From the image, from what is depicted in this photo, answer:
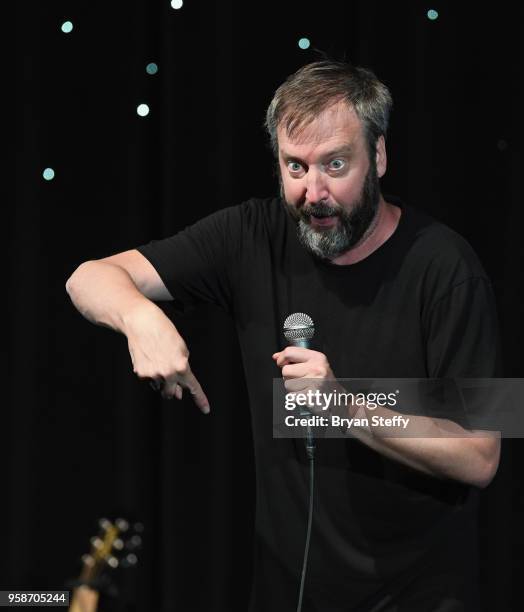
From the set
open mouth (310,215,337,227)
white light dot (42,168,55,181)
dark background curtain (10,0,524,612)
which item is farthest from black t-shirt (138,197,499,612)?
white light dot (42,168,55,181)

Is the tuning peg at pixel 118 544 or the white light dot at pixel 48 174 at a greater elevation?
the white light dot at pixel 48 174

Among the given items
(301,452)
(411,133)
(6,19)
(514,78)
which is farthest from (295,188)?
(6,19)

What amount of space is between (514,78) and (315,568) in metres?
1.46

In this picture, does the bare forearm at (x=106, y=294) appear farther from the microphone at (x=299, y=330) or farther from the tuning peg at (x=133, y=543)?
the tuning peg at (x=133, y=543)

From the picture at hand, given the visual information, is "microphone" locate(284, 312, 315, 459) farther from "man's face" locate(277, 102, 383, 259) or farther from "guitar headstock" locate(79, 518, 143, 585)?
"guitar headstock" locate(79, 518, 143, 585)

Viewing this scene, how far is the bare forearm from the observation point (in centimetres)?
165

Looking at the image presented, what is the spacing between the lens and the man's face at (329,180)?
171cm

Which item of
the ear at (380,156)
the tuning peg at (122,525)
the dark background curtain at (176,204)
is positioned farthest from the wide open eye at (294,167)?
the dark background curtain at (176,204)

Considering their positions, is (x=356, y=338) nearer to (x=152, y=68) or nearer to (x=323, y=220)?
(x=323, y=220)

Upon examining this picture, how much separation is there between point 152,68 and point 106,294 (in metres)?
1.12

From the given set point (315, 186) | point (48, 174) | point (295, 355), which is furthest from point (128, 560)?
point (48, 174)

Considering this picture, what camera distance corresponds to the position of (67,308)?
2.70 metres

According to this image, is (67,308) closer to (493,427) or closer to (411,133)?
(411,133)

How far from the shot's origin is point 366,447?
1765 mm
